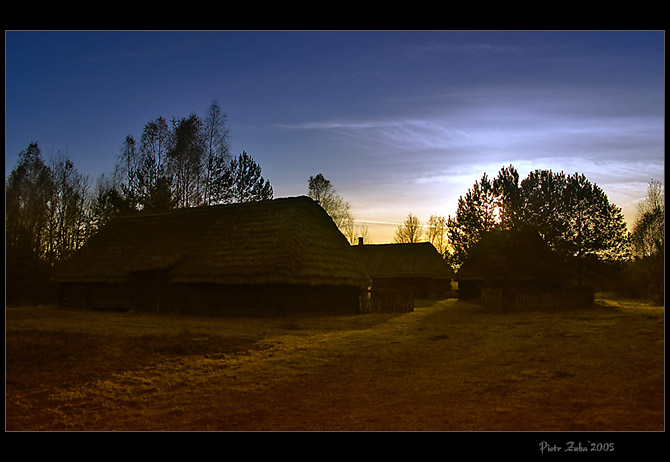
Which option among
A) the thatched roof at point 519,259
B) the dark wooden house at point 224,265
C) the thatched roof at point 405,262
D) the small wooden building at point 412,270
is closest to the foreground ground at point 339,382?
the dark wooden house at point 224,265

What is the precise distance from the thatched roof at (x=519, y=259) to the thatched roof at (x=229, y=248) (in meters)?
12.5

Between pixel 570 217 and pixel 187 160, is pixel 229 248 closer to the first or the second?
pixel 187 160

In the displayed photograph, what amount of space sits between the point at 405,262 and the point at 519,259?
15.1 meters

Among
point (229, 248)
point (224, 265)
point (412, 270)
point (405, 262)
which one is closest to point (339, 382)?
point (224, 265)

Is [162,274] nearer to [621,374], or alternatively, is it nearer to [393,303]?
[393,303]

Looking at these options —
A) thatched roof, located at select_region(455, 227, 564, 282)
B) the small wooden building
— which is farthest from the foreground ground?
the small wooden building

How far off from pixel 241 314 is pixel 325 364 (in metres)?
13.3

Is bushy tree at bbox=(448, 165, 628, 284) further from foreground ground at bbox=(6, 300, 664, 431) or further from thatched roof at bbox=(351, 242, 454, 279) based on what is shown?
foreground ground at bbox=(6, 300, 664, 431)

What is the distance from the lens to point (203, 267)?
23.1 meters

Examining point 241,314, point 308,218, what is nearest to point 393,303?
point 308,218

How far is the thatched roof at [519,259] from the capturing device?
30828mm

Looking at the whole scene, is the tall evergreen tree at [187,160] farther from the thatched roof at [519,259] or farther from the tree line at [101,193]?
the thatched roof at [519,259]

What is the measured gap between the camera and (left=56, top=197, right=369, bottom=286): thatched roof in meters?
21.7

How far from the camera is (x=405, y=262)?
4544cm
